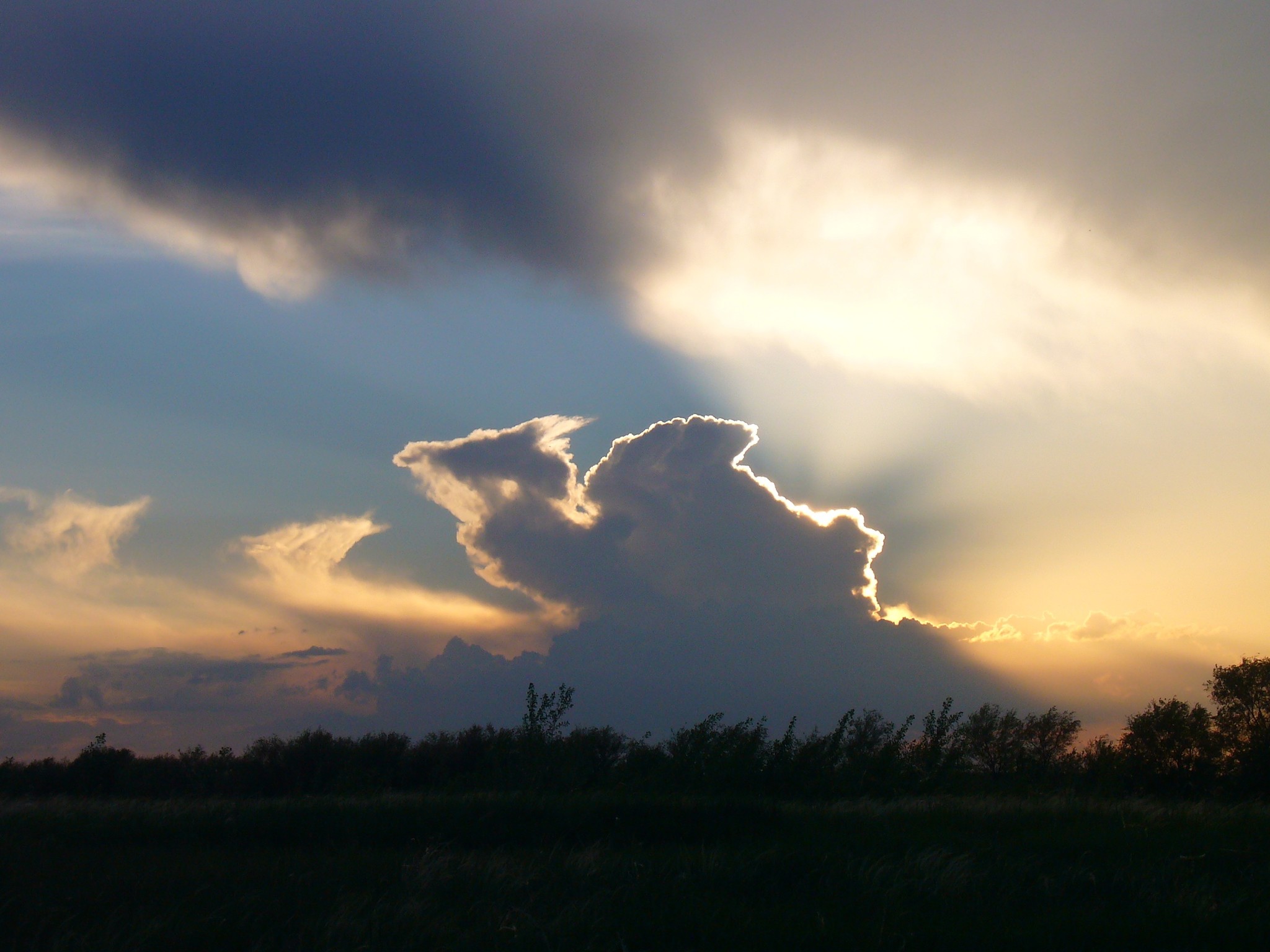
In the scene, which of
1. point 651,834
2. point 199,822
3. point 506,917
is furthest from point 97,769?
point 506,917

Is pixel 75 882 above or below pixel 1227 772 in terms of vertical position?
above

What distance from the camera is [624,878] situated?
12062mm

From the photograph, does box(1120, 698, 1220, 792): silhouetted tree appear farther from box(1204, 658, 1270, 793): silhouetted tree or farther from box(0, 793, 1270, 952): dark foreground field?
box(0, 793, 1270, 952): dark foreground field

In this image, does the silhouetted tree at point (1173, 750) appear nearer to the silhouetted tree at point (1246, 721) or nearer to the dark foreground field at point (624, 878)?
the silhouetted tree at point (1246, 721)

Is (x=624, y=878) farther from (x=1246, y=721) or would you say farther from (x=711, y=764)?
(x=1246, y=721)

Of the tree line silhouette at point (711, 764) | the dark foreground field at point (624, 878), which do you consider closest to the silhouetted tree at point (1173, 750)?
the tree line silhouette at point (711, 764)

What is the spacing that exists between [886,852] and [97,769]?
3320cm

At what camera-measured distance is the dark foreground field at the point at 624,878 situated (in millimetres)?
9836

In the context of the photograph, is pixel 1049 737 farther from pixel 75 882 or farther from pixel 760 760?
pixel 75 882

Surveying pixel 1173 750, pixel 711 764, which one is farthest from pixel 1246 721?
pixel 711 764

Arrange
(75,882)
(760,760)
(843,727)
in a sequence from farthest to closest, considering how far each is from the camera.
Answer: (843,727)
(760,760)
(75,882)

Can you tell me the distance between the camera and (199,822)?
1662 cm

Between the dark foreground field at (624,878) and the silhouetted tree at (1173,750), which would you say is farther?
the silhouetted tree at (1173,750)

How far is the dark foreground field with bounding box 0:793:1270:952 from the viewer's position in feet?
32.3
